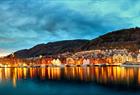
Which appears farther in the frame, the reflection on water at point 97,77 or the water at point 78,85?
the reflection on water at point 97,77

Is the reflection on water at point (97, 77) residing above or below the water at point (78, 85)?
above

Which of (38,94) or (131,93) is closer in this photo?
(131,93)

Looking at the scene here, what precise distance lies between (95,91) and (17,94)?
16576 mm

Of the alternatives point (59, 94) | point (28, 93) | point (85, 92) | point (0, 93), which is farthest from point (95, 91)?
point (0, 93)

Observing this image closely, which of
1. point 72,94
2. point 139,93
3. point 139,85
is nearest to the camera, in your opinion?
point 139,93

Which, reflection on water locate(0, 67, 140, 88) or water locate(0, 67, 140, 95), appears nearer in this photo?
water locate(0, 67, 140, 95)

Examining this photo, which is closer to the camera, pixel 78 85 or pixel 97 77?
pixel 78 85

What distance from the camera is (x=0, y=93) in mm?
70188

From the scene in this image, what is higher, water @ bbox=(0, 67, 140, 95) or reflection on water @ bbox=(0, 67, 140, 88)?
reflection on water @ bbox=(0, 67, 140, 88)

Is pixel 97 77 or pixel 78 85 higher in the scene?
pixel 97 77

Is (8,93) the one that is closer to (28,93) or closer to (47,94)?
(28,93)

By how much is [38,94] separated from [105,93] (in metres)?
14.0

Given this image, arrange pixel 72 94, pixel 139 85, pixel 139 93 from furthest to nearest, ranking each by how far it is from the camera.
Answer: pixel 139 85 < pixel 72 94 < pixel 139 93

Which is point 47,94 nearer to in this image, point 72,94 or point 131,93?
point 72,94
